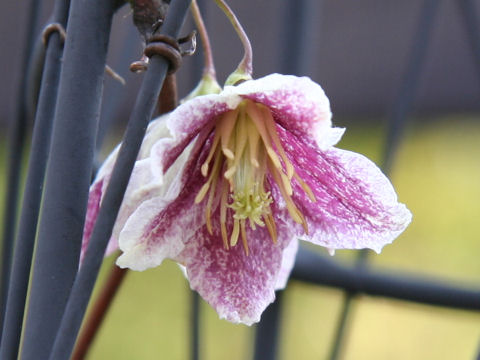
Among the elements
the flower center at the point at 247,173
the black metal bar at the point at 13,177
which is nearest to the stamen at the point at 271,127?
the flower center at the point at 247,173

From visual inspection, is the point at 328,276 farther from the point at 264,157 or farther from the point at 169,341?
the point at 169,341

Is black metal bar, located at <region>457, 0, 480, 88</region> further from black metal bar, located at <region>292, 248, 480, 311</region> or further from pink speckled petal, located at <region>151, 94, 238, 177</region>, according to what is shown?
pink speckled petal, located at <region>151, 94, 238, 177</region>

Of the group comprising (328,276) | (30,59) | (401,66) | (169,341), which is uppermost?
(401,66)

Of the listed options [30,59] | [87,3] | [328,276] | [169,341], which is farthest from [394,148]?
[169,341]

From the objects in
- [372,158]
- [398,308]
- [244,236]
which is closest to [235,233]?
[244,236]

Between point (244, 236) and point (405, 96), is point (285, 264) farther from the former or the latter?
point (405, 96)

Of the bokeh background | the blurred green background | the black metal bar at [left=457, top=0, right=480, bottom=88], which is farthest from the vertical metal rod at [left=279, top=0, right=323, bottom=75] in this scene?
the blurred green background
